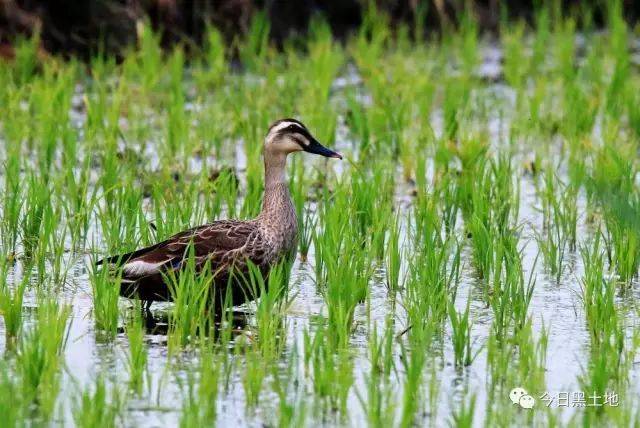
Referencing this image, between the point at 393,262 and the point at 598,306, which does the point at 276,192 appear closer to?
the point at 393,262

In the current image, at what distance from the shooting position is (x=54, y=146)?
7.94 m

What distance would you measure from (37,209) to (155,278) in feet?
3.50

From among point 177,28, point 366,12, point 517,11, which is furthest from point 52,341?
point 517,11

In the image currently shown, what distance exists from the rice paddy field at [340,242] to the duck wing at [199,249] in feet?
A: 0.61

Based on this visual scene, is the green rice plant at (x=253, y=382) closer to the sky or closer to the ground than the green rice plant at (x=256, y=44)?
closer to the ground

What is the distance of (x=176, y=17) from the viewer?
12.0m

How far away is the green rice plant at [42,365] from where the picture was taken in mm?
4426

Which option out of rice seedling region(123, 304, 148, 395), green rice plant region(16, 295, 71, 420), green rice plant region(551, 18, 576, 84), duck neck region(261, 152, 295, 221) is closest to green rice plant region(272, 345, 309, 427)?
rice seedling region(123, 304, 148, 395)

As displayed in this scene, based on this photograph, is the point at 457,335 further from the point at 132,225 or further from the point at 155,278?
the point at 132,225

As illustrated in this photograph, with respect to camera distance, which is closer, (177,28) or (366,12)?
(177,28)

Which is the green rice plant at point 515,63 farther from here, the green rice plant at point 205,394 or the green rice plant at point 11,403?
the green rice plant at point 11,403

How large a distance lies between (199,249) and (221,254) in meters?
0.09

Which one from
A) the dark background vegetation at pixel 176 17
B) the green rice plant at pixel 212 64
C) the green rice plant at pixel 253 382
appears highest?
the dark background vegetation at pixel 176 17

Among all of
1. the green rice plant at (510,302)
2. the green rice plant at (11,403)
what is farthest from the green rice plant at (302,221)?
the green rice plant at (11,403)
